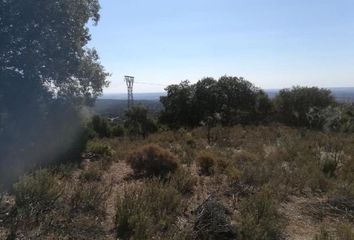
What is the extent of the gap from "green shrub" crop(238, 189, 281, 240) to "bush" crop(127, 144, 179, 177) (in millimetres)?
3747

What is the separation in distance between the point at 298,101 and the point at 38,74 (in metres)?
28.2

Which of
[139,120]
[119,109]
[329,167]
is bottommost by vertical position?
[119,109]

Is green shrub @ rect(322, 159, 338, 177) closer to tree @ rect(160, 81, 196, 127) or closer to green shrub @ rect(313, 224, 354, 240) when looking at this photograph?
green shrub @ rect(313, 224, 354, 240)

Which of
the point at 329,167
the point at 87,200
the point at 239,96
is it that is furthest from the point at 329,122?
the point at 87,200

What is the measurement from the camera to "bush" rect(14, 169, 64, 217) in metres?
6.99

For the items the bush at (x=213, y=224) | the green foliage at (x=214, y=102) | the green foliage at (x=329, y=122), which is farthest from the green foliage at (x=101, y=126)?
the bush at (x=213, y=224)

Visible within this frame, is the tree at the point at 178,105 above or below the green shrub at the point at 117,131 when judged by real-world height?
above

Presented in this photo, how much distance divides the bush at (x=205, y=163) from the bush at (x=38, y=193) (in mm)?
5452

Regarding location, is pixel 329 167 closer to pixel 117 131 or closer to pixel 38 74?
pixel 38 74

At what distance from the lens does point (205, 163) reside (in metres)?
12.6

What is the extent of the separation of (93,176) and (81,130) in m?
5.24

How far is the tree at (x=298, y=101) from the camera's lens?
1494 inches

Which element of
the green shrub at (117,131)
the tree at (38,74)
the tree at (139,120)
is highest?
the tree at (38,74)

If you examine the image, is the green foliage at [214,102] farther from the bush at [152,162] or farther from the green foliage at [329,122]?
the bush at [152,162]
